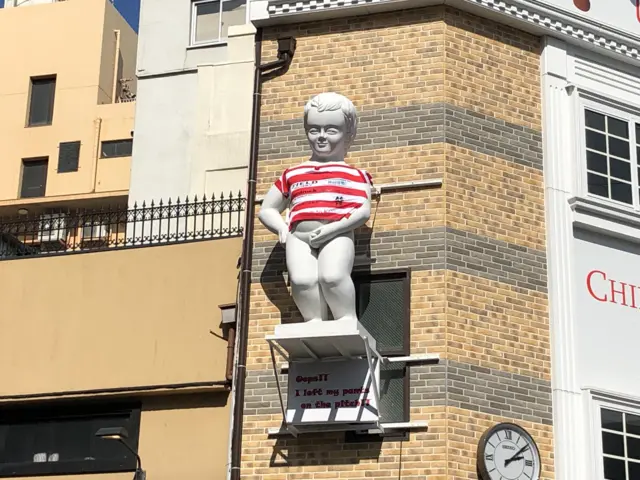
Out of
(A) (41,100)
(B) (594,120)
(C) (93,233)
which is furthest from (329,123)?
(A) (41,100)

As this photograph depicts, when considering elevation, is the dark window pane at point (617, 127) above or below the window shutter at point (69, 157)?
below

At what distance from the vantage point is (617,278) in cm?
1566

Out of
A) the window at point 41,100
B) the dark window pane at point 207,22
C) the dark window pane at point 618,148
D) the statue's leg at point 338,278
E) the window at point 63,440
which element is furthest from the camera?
the window at point 41,100

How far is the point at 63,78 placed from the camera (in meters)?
33.3

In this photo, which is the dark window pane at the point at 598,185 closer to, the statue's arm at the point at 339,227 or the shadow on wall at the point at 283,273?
the shadow on wall at the point at 283,273

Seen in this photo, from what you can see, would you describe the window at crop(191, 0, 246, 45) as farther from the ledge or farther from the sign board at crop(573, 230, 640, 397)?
the sign board at crop(573, 230, 640, 397)

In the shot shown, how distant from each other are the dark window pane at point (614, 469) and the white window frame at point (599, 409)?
0.15 metres

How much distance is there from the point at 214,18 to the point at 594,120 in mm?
11372

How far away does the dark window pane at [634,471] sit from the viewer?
48.4 ft

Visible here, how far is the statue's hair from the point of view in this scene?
14.3 m

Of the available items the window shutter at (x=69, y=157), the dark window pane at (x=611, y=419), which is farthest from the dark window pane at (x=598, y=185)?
the window shutter at (x=69, y=157)

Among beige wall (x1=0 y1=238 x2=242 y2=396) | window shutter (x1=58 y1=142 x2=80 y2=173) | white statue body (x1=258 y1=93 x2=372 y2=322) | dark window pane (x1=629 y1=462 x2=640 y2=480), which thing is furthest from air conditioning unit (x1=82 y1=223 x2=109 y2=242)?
dark window pane (x1=629 y1=462 x2=640 y2=480)

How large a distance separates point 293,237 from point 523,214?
9.55 ft

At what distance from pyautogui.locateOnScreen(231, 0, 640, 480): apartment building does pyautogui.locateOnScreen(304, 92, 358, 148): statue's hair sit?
74 centimetres
